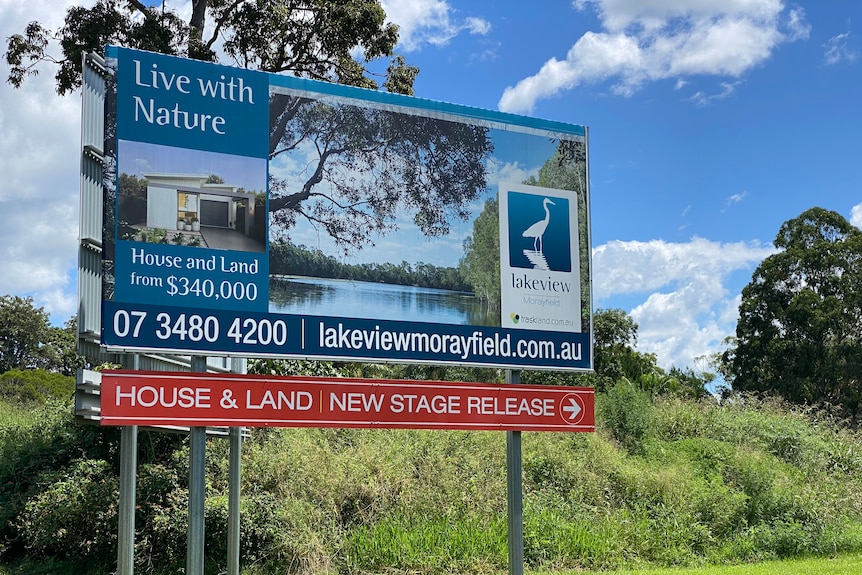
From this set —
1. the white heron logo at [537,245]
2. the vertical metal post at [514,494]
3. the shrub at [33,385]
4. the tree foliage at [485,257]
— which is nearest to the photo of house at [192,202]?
the tree foliage at [485,257]

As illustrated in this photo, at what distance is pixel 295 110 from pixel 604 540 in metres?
8.72

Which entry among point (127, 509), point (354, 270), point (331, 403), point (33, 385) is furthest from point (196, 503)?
point (33, 385)

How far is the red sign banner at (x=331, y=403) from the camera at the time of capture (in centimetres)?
715

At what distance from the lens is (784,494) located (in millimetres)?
16047

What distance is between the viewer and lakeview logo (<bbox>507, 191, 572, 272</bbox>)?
28.9 feet

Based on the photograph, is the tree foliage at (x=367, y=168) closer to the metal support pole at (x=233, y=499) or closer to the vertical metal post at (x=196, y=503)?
the vertical metal post at (x=196, y=503)

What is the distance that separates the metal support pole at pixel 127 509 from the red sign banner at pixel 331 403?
1.85ft

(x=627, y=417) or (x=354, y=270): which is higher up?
(x=354, y=270)

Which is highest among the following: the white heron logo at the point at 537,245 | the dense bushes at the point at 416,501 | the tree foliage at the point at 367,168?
the tree foliage at the point at 367,168

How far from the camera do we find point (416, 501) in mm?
13578

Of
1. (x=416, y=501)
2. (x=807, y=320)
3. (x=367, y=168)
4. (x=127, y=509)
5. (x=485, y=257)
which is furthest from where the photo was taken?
(x=807, y=320)

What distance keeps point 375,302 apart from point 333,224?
2.63 feet

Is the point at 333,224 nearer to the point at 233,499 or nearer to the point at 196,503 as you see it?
the point at 196,503

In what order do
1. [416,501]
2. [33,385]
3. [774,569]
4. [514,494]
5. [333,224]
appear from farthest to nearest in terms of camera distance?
[33,385] < [416,501] < [774,569] < [514,494] < [333,224]
